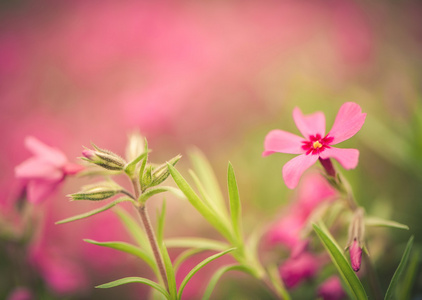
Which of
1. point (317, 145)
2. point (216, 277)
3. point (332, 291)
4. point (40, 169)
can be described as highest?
point (40, 169)

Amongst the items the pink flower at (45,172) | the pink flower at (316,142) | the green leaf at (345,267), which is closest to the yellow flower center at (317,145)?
the pink flower at (316,142)

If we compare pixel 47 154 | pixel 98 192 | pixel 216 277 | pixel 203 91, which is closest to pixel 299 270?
pixel 216 277

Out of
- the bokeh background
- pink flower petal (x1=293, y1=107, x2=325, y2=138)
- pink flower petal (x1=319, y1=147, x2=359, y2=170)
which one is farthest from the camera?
the bokeh background

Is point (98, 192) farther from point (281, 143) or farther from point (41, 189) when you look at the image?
point (281, 143)

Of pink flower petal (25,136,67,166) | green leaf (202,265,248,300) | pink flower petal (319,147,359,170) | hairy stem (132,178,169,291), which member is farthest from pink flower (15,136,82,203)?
pink flower petal (319,147,359,170)

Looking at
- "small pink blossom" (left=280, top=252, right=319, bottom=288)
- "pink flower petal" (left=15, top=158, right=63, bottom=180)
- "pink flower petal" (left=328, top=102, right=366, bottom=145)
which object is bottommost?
"small pink blossom" (left=280, top=252, right=319, bottom=288)

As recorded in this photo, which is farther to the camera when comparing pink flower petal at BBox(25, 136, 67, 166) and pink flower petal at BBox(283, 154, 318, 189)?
pink flower petal at BBox(25, 136, 67, 166)

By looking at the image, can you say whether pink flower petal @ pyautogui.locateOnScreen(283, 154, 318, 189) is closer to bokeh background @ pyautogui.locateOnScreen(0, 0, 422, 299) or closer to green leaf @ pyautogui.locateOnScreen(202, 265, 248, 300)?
green leaf @ pyautogui.locateOnScreen(202, 265, 248, 300)
